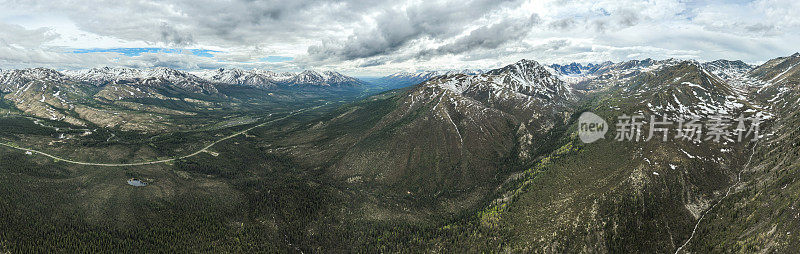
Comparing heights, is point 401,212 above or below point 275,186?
below

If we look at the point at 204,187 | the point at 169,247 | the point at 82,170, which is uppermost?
the point at 82,170

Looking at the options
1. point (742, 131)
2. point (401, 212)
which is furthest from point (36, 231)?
point (742, 131)

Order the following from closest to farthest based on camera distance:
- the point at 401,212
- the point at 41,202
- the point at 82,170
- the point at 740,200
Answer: the point at 740,200 < the point at 41,202 < the point at 401,212 < the point at 82,170

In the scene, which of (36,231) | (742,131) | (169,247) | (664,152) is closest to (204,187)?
(169,247)

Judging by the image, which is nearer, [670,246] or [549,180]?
[670,246]

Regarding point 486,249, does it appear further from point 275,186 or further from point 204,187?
point 204,187

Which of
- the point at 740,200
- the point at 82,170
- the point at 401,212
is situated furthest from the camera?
the point at 82,170

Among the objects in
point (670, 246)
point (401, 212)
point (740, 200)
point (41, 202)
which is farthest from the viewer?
point (401, 212)

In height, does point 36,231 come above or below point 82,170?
below

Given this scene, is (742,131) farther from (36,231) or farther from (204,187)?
(36,231)
